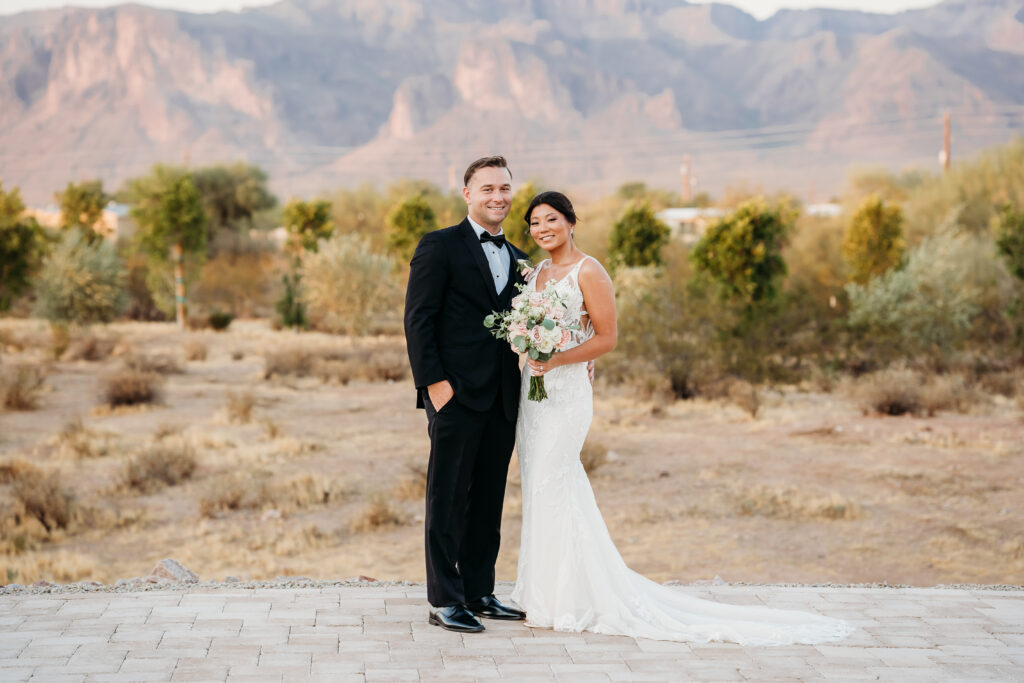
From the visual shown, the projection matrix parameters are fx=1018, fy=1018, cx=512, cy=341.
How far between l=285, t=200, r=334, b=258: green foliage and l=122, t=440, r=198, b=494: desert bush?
2257 centimetres

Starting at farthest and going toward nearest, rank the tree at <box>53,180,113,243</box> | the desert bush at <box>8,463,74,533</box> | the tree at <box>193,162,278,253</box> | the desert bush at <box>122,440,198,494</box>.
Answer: the tree at <box>193,162,278,253</box> < the tree at <box>53,180,113,243</box> < the desert bush at <box>122,440,198,494</box> < the desert bush at <box>8,463,74,533</box>

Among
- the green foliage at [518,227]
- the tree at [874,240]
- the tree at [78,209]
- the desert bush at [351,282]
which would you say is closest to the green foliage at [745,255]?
the tree at [874,240]

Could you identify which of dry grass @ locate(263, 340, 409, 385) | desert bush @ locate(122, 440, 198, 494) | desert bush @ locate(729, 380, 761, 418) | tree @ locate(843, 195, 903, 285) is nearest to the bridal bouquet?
desert bush @ locate(122, 440, 198, 494)

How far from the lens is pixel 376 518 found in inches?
427

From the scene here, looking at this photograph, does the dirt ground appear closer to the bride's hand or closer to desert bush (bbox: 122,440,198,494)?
desert bush (bbox: 122,440,198,494)

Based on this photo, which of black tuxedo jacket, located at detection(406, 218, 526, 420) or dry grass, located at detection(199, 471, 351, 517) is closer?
black tuxedo jacket, located at detection(406, 218, 526, 420)

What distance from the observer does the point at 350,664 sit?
4652 millimetres

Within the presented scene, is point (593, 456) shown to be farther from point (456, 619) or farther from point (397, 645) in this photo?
point (397, 645)

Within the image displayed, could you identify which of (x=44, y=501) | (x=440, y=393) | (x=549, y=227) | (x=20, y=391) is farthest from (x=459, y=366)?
(x=20, y=391)

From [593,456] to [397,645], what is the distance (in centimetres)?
864

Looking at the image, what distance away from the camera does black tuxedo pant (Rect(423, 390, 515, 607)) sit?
17.2ft

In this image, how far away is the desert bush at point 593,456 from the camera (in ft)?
43.0

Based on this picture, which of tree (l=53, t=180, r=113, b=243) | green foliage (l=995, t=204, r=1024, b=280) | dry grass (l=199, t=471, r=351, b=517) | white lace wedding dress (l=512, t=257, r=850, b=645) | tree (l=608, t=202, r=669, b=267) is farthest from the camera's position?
tree (l=53, t=180, r=113, b=243)

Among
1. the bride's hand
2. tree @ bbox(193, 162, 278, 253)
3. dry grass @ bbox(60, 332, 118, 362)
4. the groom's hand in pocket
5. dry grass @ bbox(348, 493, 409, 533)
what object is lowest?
dry grass @ bbox(348, 493, 409, 533)
